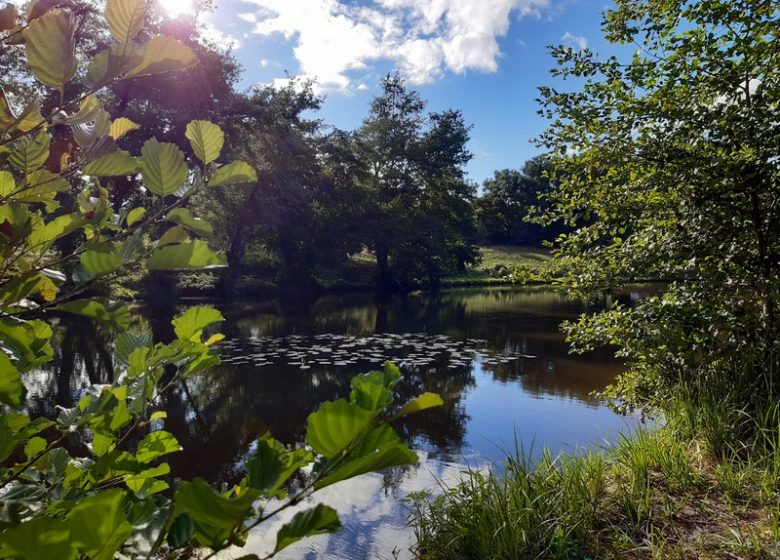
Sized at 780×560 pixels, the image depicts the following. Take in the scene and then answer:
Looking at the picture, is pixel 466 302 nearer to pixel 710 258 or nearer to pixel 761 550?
pixel 710 258

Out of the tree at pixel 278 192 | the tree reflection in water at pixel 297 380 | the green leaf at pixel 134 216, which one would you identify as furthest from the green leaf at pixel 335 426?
the tree at pixel 278 192

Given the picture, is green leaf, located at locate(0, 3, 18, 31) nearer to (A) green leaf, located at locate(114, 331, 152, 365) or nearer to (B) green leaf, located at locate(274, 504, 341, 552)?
(A) green leaf, located at locate(114, 331, 152, 365)

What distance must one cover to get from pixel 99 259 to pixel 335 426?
0.46 m

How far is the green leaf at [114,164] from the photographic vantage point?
716mm

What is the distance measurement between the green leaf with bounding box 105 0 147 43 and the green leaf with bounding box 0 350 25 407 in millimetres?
405

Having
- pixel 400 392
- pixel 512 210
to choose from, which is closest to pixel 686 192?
pixel 400 392

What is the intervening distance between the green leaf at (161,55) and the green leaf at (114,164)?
127mm

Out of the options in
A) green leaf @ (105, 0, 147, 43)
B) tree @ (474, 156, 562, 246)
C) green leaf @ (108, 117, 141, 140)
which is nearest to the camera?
green leaf @ (105, 0, 147, 43)

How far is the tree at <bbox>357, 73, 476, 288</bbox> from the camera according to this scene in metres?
27.2

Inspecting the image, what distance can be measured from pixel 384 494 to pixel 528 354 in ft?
22.6

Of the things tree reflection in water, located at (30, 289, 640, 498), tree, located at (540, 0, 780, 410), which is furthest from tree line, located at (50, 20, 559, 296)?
tree, located at (540, 0, 780, 410)

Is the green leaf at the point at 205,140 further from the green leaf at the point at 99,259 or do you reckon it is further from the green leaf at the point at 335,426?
the green leaf at the point at 335,426

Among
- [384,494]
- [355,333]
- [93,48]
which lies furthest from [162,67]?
[93,48]

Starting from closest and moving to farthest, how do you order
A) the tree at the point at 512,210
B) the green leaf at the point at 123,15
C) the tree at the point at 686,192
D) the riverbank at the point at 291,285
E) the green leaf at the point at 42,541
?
the green leaf at the point at 42,541
the green leaf at the point at 123,15
the tree at the point at 686,192
the riverbank at the point at 291,285
the tree at the point at 512,210
